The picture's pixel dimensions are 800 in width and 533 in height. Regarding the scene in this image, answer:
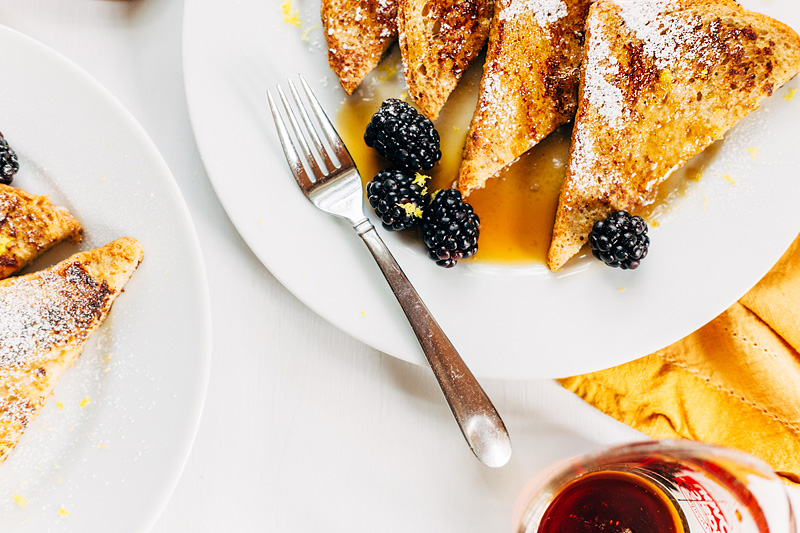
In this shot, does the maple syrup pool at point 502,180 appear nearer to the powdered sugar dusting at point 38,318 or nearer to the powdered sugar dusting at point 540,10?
the powdered sugar dusting at point 540,10

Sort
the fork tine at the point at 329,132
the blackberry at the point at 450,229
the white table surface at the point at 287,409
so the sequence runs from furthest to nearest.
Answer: the white table surface at the point at 287,409
the fork tine at the point at 329,132
the blackberry at the point at 450,229

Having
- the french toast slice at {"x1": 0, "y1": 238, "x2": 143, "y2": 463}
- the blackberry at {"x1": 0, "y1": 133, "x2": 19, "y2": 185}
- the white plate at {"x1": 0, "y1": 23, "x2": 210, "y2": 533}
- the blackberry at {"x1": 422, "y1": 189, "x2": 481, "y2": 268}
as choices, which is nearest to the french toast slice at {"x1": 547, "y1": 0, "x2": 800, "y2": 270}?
the blackberry at {"x1": 422, "y1": 189, "x2": 481, "y2": 268}

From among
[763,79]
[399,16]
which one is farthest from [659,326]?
[399,16]

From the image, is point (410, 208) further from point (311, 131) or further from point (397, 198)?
point (311, 131)

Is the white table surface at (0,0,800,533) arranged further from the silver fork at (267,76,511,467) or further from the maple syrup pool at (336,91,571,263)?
the maple syrup pool at (336,91,571,263)

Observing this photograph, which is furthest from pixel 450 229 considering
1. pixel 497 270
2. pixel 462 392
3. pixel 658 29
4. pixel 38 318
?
pixel 38 318

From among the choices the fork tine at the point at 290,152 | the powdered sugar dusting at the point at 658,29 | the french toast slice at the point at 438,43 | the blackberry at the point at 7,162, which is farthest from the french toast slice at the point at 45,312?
the powdered sugar dusting at the point at 658,29
